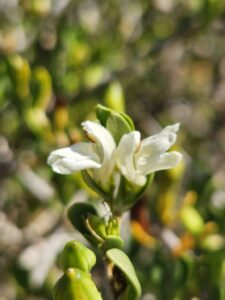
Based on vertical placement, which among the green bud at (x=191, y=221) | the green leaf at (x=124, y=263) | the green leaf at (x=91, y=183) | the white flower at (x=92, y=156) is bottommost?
the green bud at (x=191, y=221)

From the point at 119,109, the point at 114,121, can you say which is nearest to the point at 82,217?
the point at 114,121

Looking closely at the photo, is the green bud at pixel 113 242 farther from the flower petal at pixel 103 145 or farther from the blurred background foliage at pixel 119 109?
the blurred background foliage at pixel 119 109

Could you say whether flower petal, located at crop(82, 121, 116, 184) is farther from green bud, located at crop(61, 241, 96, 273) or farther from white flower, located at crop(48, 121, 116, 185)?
green bud, located at crop(61, 241, 96, 273)

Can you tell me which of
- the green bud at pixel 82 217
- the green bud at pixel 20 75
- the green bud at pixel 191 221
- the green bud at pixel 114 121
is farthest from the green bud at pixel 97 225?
the green bud at pixel 20 75

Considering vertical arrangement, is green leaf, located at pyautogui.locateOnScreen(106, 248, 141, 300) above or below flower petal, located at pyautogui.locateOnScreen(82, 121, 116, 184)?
below

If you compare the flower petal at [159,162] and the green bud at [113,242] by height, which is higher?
the flower petal at [159,162]

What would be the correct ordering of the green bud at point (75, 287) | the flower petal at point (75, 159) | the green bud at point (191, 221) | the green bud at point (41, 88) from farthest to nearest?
the green bud at point (41, 88)
the green bud at point (191, 221)
the flower petal at point (75, 159)
the green bud at point (75, 287)

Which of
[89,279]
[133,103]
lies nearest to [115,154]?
[89,279]

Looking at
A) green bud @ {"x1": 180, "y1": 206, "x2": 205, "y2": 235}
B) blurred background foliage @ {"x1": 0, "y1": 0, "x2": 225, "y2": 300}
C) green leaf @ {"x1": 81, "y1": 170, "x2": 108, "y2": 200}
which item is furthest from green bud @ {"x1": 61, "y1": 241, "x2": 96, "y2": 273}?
green bud @ {"x1": 180, "y1": 206, "x2": 205, "y2": 235}
